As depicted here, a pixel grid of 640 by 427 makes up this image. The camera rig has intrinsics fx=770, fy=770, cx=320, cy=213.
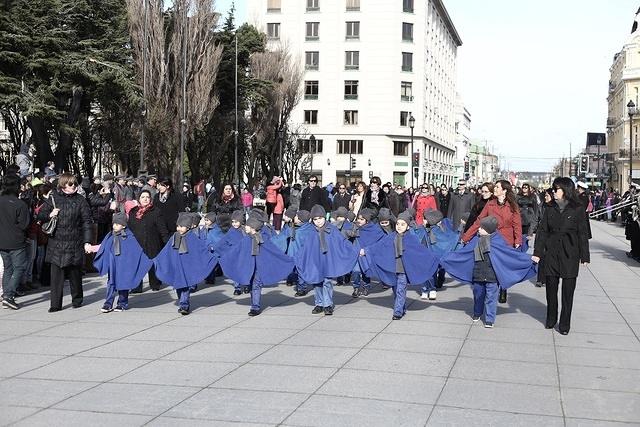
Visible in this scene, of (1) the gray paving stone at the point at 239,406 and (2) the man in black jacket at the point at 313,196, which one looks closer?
(1) the gray paving stone at the point at 239,406

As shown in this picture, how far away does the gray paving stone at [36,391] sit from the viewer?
6.08m

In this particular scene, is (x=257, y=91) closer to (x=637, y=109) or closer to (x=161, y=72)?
(x=161, y=72)

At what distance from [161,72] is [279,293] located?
83.1 ft

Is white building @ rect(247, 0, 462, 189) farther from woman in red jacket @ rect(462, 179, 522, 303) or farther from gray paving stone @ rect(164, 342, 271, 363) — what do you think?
gray paving stone @ rect(164, 342, 271, 363)

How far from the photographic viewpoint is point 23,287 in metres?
12.7

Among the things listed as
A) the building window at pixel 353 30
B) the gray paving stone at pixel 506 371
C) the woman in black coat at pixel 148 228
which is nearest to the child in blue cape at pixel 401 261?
the gray paving stone at pixel 506 371

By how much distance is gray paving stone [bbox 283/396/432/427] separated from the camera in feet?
18.5

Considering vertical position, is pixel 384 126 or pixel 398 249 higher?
→ pixel 384 126

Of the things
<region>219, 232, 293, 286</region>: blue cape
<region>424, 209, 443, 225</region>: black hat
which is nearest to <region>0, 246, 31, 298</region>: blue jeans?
<region>219, 232, 293, 286</region>: blue cape

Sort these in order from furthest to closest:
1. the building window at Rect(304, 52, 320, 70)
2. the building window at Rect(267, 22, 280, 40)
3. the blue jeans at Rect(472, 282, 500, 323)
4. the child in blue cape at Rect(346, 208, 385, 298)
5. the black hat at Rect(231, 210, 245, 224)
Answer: the building window at Rect(267, 22, 280, 40) < the building window at Rect(304, 52, 320, 70) < the child in blue cape at Rect(346, 208, 385, 298) < the black hat at Rect(231, 210, 245, 224) < the blue jeans at Rect(472, 282, 500, 323)

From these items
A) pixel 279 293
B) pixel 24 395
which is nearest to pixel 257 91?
pixel 279 293

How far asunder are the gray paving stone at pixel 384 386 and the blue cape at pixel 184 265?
3857mm

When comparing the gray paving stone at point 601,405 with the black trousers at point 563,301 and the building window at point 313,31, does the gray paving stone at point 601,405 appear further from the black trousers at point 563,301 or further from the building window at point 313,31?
the building window at point 313,31

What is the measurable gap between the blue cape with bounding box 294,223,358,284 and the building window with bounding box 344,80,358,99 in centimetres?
6278
